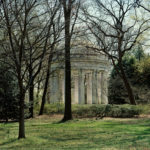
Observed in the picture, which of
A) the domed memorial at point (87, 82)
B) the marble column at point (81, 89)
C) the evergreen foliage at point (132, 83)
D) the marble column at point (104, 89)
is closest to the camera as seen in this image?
the evergreen foliage at point (132, 83)

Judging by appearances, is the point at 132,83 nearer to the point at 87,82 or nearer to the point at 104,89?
the point at 104,89

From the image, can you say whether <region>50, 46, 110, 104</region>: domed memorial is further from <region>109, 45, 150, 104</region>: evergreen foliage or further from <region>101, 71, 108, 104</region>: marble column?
<region>109, 45, 150, 104</region>: evergreen foliage

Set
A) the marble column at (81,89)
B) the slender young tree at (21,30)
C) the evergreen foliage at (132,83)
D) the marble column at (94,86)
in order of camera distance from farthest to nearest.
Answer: the marble column at (94,86), the marble column at (81,89), the evergreen foliage at (132,83), the slender young tree at (21,30)

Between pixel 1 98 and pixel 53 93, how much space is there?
19835 millimetres

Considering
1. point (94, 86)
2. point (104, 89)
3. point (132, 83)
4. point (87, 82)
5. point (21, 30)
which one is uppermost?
point (21, 30)

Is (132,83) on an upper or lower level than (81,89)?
upper

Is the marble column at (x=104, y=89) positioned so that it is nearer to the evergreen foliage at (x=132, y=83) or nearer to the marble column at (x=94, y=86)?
the evergreen foliage at (x=132, y=83)

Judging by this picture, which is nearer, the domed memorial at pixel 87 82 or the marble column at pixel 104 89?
the domed memorial at pixel 87 82

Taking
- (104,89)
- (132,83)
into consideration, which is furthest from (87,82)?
(132,83)

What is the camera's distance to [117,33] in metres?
26.2

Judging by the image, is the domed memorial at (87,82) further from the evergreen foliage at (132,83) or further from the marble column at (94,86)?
the evergreen foliage at (132,83)

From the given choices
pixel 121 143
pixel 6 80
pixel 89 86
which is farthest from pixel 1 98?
pixel 89 86

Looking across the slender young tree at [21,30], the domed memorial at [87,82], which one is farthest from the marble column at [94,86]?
the slender young tree at [21,30]

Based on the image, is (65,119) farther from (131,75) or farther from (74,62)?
(131,75)
